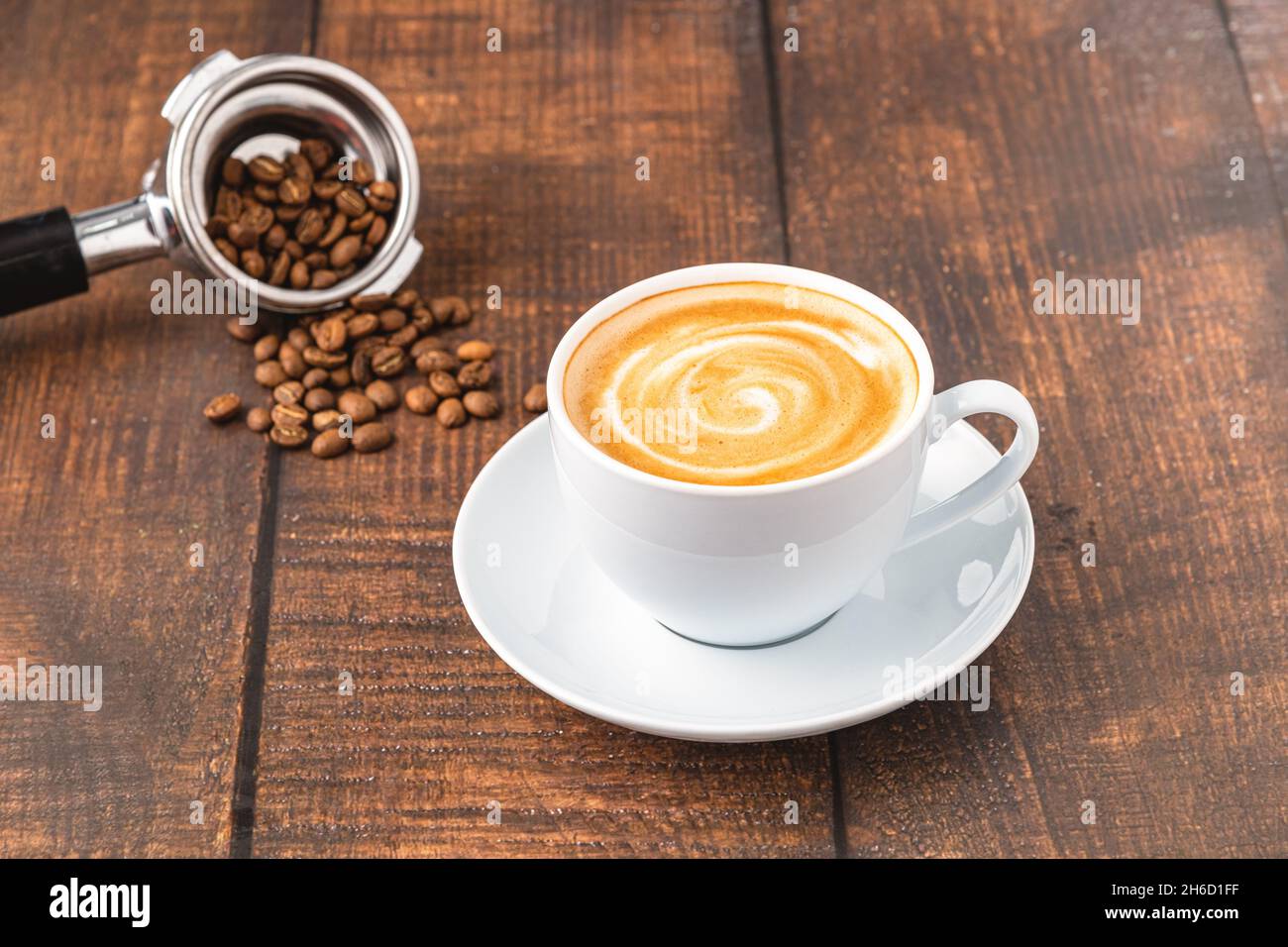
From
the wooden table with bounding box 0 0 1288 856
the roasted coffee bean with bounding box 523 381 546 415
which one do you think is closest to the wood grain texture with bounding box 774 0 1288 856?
the wooden table with bounding box 0 0 1288 856

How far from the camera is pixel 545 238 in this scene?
1.53 metres

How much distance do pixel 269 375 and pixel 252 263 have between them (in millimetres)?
129

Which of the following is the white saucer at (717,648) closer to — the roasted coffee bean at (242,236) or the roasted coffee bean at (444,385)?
the roasted coffee bean at (444,385)

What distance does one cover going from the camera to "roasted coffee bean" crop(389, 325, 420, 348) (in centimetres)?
140

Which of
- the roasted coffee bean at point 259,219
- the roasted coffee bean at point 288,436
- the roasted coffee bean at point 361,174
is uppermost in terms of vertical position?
the roasted coffee bean at point 361,174

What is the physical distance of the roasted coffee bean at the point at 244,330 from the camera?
1.42 metres

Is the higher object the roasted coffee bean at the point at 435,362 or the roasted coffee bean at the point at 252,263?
the roasted coffee bean at the point at 252,263

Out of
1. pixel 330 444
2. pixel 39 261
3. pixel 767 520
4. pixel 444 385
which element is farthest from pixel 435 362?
pixel 767 520

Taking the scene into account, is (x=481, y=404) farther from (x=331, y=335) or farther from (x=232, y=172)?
(x=232, y=172)

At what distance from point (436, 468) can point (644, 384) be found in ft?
1.07

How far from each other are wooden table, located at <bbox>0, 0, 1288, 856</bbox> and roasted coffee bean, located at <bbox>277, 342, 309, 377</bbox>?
0.16 ft

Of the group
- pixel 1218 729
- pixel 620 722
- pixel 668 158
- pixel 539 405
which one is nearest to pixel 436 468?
pixel 539 405

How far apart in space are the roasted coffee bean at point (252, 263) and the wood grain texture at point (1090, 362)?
0.55 m

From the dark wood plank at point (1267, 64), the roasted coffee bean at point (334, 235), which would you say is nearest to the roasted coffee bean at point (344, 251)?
the roasted coffee bean at point (334, 235)
